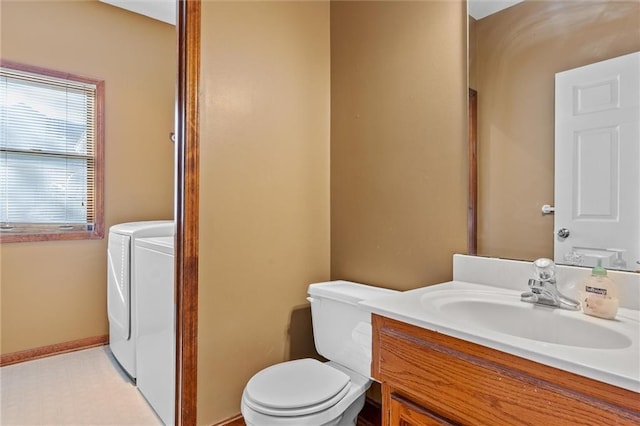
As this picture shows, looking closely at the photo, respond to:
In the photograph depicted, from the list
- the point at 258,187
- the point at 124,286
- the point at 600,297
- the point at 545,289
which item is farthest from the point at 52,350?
the point at 600,297

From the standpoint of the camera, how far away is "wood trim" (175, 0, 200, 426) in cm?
147

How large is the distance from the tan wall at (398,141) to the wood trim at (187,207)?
748mm

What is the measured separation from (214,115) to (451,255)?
1146 mm

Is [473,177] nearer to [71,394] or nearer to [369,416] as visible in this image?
[369,416]

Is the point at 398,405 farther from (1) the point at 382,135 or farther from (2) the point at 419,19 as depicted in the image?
(2) the point at 419,19

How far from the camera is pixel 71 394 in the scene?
2.01 metres

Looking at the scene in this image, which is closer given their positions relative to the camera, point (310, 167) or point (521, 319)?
point (521, 319)

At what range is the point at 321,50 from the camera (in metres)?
1.93

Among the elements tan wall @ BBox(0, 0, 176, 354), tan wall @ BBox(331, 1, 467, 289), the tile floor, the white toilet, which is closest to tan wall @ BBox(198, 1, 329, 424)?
tan wall @ BBox(331, 1, 467, 289)

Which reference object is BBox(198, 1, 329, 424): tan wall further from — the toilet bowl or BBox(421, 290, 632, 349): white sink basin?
BBox(421, 290, 632, 349): white sink basin

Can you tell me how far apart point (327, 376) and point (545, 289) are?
0.84 m

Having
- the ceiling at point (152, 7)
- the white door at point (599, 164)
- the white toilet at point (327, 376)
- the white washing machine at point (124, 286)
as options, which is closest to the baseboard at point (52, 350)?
the white washing machine at point (124, 286)

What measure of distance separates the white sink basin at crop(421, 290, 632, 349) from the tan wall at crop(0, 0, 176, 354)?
7.70ft

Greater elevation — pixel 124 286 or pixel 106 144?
pixel 106 144
